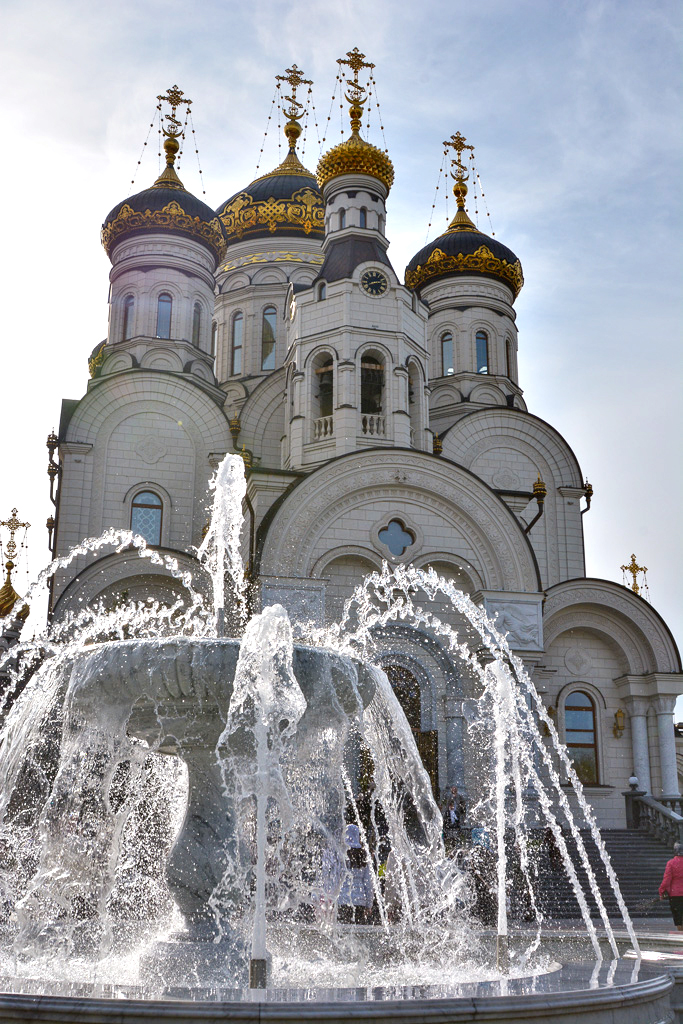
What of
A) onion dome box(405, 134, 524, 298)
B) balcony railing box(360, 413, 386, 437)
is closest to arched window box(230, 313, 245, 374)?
onion dome box(405, 134, 524, 298)

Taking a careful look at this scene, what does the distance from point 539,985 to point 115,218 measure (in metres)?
20.6

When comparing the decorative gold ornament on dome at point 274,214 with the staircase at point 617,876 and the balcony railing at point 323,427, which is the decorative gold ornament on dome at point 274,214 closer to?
the balcony railing at point 323,427

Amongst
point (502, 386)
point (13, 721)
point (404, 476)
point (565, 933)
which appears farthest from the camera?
point (502, 386)

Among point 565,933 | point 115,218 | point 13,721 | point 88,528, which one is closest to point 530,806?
point 565,933

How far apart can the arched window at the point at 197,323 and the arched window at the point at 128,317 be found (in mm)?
1315

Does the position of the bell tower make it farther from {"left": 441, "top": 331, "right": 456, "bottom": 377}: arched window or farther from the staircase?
the staircase

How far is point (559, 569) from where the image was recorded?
68.4 ft

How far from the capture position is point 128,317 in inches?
888

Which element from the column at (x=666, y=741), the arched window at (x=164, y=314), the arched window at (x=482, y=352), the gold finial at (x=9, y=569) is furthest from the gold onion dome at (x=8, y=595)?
the column at (x=666, y=741)

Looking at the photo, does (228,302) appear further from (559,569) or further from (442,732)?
(442,732)

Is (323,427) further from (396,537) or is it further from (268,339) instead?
(268,339)

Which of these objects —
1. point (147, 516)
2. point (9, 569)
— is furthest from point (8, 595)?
point (147, 516)

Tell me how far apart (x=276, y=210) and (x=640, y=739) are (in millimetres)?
16197

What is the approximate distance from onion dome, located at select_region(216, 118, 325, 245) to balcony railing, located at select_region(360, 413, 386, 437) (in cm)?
982
